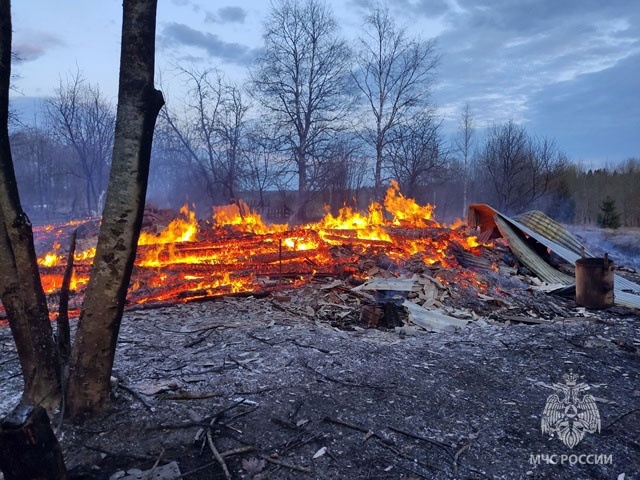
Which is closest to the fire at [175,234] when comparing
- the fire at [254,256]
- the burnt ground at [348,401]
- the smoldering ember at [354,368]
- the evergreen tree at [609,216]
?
the fire at [254,256]

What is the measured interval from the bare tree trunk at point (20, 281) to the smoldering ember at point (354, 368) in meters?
0.37

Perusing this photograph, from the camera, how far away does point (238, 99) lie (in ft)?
72.1

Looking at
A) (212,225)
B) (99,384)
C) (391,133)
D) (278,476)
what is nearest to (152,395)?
(99,384)

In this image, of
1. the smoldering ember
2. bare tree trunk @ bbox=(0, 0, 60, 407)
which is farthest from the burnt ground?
bare tree trunk @ bbox=(0, 0, 60, 407)

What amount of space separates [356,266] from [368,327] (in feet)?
8.91

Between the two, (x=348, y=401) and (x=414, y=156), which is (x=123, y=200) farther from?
(x=414, y=156)

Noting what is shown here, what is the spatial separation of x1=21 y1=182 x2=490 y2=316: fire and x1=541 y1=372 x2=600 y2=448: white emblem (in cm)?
465

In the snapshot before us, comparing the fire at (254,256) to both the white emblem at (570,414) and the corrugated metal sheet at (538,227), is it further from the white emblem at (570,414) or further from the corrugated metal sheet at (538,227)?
the white emblem at (570,414)

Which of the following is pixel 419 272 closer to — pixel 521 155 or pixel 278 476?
pixel 278 476

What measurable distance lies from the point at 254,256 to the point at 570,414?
6937 millimetres

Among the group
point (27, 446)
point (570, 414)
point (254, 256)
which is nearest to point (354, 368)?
point (570, 414)

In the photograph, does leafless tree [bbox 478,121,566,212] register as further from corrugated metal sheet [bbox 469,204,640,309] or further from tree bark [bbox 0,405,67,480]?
tree bark [bbox 0,405,67,480]

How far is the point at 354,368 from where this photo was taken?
4.32 metres

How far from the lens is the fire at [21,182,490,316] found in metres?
8.18
